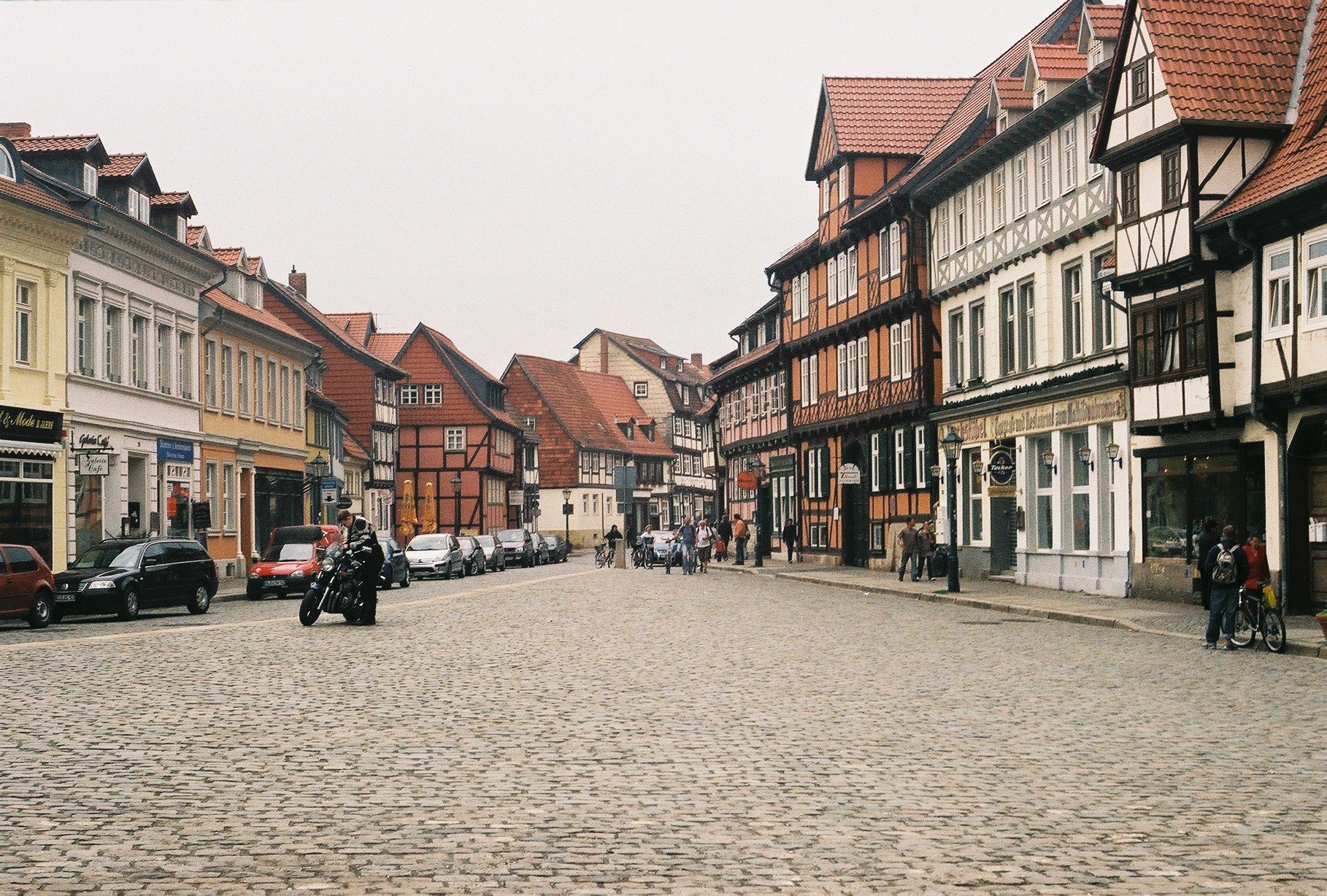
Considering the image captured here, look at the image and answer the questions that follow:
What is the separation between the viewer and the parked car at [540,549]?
74375 mm

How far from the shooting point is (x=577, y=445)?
11469cm

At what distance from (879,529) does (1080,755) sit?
41.0 m

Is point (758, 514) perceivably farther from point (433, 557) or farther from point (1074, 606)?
point (1074, 606)

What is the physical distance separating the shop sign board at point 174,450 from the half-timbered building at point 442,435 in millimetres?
44229

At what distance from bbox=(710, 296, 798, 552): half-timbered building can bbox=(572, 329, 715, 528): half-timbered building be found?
4919 cm

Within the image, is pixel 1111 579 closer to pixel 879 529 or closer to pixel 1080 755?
pixel 879 529

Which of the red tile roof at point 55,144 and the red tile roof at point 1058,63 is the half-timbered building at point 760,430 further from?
the red tile roof at point 55,144

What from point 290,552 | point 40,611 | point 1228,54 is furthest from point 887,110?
point 40,611

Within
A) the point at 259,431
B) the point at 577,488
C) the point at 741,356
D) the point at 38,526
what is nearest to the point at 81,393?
the point at 38,526

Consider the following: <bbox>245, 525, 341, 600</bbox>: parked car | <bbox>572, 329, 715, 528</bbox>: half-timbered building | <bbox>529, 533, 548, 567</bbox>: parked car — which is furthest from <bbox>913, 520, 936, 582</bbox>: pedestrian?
<bbox>572, 329, 715, 528</bbox>: half-timbered building

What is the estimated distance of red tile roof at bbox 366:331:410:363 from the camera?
93.8 m

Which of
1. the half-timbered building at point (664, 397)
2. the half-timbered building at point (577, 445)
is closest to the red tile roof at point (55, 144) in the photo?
the half-timbered building at point (577, 445)

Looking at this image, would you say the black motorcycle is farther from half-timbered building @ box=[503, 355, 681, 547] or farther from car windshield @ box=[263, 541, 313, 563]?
half-timbered building @ box=[503, 355, 681, 547]

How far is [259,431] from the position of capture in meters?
56.7
